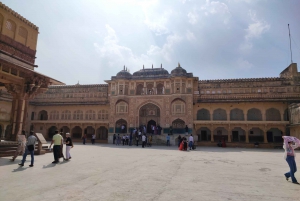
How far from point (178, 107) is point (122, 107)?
761cm

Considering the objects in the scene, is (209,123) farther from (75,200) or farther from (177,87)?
(75,200)

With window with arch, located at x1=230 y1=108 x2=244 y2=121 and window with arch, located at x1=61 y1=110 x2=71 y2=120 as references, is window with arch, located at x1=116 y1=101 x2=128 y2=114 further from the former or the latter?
window with arch, located at x1=230 y1=108 x2=244 y2=121

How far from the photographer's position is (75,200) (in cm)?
414

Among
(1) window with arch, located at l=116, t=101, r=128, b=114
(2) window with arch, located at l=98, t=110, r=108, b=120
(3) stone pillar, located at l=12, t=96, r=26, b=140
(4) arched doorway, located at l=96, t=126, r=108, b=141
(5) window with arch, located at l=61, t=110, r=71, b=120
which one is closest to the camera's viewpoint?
(3) stone pillar, located at l=12, t=96, r=26, b=140

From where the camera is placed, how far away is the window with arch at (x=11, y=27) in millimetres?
10964

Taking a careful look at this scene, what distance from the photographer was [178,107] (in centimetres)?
2691

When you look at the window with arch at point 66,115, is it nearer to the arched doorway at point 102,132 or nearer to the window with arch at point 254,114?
the arched doorway at point 102,132

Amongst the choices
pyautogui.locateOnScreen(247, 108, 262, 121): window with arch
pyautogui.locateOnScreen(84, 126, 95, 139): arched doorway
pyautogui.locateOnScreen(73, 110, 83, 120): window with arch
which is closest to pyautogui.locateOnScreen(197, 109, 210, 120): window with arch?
pyautogui.locateOnScreen(247, 108, 262, 121): window with arch

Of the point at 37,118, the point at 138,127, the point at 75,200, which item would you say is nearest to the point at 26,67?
the point at 75,200

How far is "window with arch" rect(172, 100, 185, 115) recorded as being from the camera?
2674 cm

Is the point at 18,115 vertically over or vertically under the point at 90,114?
under

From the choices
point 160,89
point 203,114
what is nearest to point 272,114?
point 203,114

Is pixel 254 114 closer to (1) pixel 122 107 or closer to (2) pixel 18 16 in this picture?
(1) pixel 122 107

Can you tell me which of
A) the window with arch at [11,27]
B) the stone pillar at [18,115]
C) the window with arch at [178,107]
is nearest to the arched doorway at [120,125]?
the window with arch at [178,107]
